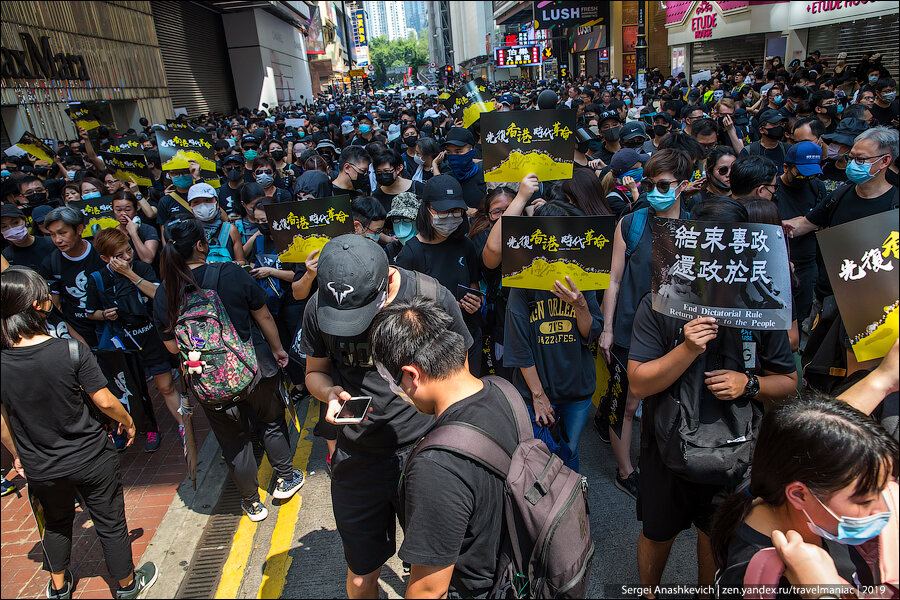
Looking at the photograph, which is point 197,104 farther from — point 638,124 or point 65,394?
point 65,394

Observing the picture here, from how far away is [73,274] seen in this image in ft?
14.9

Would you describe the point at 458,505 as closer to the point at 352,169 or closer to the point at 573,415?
the point at 573,415

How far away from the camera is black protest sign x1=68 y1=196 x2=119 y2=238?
17.9 ft

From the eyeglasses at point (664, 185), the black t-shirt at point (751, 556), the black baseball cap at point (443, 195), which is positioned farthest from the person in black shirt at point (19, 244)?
the black t-shirt at point (751, 556)

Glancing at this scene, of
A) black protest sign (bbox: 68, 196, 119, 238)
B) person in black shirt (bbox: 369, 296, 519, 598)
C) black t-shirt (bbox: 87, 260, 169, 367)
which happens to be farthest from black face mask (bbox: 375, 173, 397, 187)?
person in black shirt (bbox: 369, 296, 519, 598)

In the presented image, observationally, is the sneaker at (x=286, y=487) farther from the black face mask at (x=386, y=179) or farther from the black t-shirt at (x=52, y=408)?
the black face mask at (x=386, y=179)

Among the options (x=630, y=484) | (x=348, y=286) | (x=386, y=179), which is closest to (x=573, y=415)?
(x=630, y=484)

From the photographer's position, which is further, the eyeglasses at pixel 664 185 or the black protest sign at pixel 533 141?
the black protest sign at pixel 533 141

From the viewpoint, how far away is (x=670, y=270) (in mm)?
2314

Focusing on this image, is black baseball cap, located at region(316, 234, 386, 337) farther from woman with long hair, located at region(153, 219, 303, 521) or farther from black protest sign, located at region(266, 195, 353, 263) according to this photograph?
black protest sign, located at region(266, 195, 353, 263)

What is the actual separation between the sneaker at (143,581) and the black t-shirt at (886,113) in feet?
35.6

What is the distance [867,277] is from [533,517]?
135 cm

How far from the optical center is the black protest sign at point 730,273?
7.00ft

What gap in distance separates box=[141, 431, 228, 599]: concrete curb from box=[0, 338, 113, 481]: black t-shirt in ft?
2.02
